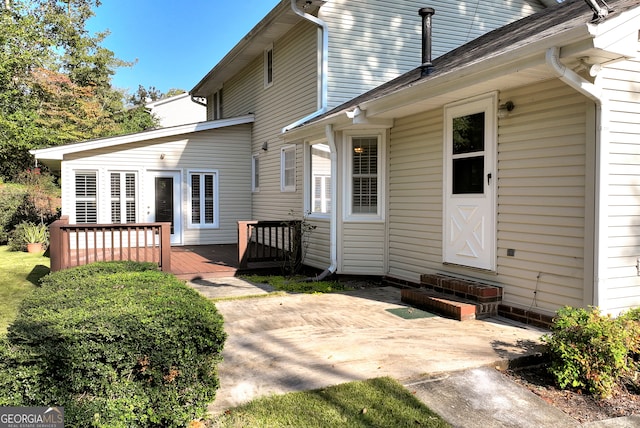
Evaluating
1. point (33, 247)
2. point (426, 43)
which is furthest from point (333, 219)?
point (33, 247)

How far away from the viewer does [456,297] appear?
18.7 feet

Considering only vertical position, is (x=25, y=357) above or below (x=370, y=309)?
above

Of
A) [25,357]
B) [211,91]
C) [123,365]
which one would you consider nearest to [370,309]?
[123,365]

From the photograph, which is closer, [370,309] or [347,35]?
[370,309]

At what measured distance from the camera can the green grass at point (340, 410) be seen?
2.90 m

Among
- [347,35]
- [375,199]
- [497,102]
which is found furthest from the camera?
[347,35]

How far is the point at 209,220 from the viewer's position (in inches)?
497

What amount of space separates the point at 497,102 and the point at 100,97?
27877 mm

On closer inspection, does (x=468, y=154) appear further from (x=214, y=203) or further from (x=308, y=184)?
(x=214, y=203)

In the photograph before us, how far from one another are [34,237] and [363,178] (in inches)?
404

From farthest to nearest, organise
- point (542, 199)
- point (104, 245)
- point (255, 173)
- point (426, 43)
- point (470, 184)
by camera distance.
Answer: point (255, 173) < point (426, 43) < point (104, 245) < point (470, 184) < point (542, 199)

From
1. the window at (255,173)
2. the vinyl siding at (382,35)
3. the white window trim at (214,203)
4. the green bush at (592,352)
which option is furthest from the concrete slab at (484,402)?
the white window trim at (214,203)

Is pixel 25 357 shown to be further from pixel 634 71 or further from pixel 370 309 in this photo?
pixel 634 71

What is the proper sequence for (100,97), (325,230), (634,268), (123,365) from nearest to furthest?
(123,365)
(634,268)
(325,230)
(100,97)
